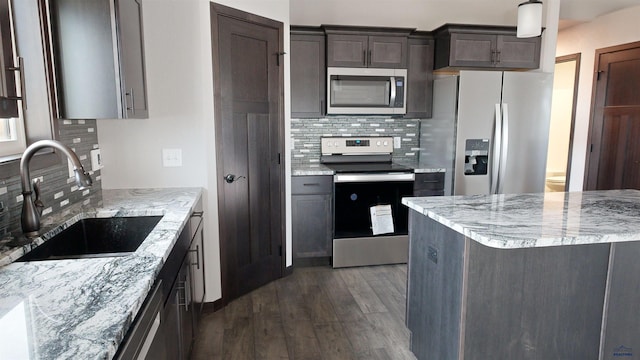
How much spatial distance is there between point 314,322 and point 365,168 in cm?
153

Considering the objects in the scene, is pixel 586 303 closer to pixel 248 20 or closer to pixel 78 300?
pixel 78 300

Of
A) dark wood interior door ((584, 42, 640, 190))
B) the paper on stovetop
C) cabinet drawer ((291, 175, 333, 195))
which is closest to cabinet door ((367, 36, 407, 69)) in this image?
cabinet drawer ((291, 175, 333, 195))

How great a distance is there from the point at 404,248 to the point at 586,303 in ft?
6.51

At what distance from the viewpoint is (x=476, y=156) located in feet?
12.3

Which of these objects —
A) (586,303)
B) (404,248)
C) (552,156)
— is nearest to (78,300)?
(586,303)

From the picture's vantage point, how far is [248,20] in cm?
292

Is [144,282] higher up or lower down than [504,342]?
higher up

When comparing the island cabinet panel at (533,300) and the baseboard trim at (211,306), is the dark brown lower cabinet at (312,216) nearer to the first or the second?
the baseboard trim at (211,306)

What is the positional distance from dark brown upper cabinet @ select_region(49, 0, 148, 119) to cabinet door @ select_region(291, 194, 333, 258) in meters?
1.91

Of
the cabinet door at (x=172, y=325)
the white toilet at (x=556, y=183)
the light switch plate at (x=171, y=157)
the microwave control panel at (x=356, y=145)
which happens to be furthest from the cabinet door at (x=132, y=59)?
the white toilet at (x=556, y=183)

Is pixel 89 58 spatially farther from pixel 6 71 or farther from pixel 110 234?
pixel 110 234

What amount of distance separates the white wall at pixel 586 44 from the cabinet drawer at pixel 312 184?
3344 millimetres

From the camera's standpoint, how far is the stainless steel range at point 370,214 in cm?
366

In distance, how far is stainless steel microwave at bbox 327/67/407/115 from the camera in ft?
12.5
